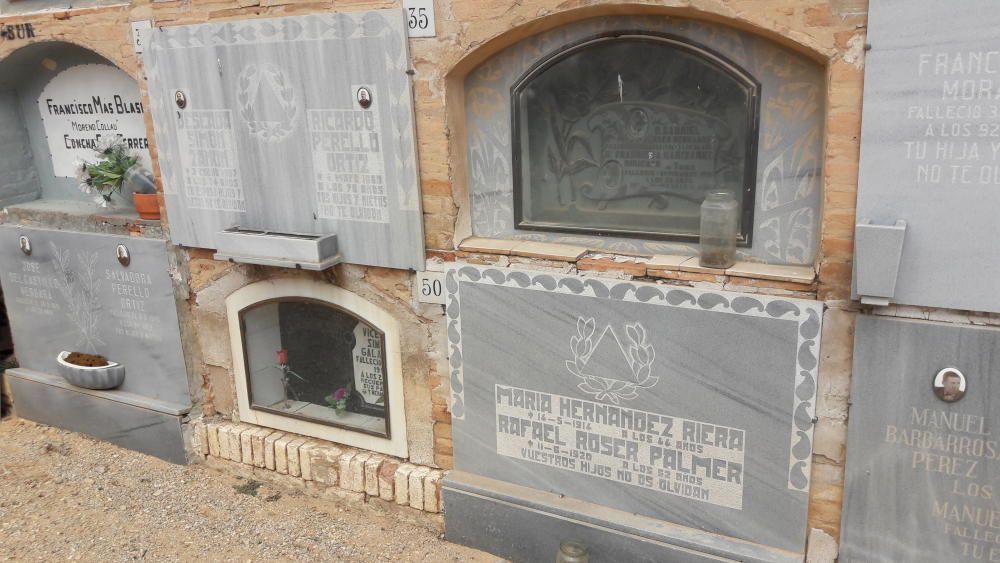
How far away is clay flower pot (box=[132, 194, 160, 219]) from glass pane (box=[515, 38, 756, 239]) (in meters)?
2.68

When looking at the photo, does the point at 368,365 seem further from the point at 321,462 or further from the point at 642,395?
the point at 642,395

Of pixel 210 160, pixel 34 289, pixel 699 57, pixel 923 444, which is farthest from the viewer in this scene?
pixel 34 289

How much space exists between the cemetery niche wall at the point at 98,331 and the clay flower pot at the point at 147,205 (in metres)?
0.19

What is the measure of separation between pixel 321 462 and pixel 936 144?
148 inches

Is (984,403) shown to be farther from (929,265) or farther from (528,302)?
(528,302)

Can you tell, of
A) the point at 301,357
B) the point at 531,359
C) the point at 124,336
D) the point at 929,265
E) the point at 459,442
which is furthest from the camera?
the point at 124,336

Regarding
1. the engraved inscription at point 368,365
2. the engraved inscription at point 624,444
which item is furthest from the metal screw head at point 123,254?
the engraved inscription at point 624,444

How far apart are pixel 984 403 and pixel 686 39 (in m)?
1.92

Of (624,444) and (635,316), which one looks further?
(624,444)

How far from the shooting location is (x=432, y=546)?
14.5 ft

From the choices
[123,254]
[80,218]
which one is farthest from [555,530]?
[80,218]

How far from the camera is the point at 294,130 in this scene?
4.40 meters

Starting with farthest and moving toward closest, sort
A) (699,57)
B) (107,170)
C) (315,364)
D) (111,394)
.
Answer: (111,394)
(107,170)
(315,364)
(699,57)

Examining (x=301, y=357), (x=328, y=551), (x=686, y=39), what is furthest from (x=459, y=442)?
(x=686, y=39)
